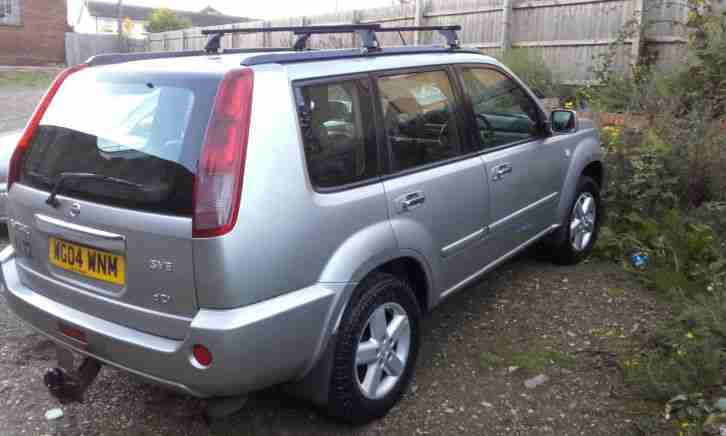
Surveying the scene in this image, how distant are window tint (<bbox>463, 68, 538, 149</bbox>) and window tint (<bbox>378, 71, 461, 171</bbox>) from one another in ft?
0.83

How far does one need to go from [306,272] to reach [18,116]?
1359cm

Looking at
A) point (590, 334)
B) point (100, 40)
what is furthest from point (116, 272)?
point (100, 40)

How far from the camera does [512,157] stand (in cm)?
426

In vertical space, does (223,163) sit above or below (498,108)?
below

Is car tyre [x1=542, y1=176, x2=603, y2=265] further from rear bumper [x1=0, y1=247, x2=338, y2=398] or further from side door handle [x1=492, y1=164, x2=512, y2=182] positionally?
rear bumper [x1=0, y1=247, x2=338, y2=398]

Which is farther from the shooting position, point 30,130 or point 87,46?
point 87,46

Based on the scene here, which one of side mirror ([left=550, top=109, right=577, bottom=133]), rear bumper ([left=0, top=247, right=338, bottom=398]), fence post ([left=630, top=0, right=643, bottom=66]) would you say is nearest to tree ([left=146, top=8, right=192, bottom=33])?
fence post ([left=630, top=0, right=643, bottom=66])

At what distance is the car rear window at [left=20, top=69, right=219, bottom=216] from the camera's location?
2604 millimetres

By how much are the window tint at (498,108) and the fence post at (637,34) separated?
524cm

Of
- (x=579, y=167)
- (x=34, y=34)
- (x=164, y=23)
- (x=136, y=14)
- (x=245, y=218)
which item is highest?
(x=136, y=14)

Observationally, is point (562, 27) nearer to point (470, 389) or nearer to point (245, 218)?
point (470, 389)

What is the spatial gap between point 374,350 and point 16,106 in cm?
1574

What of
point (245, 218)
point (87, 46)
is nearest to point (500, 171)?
point (245, 218)

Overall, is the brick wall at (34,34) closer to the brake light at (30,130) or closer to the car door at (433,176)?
the brake light at (30,130)
